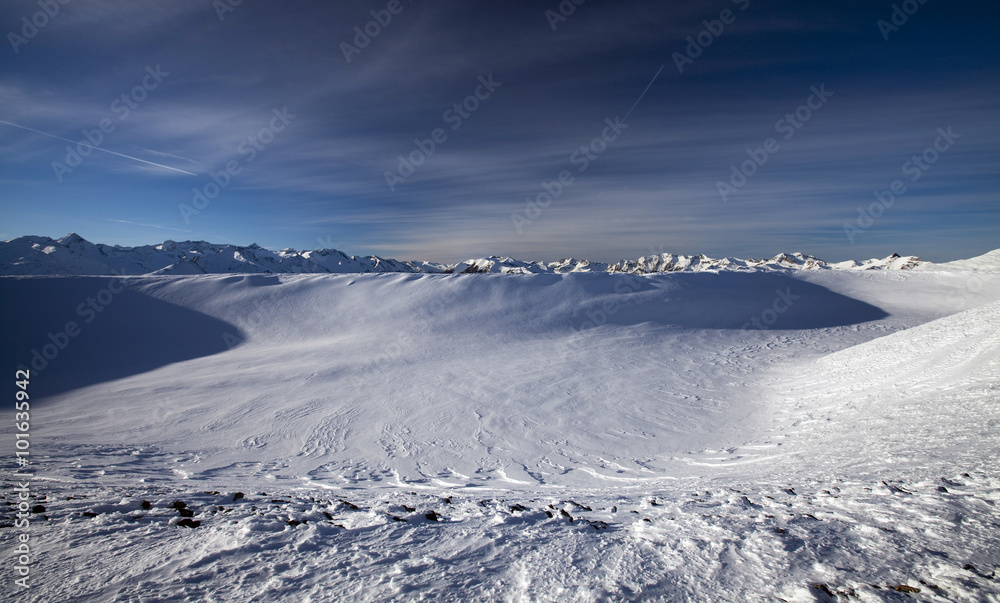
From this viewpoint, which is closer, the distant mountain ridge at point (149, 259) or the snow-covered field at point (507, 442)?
the snow-covered field at point (507, 442)

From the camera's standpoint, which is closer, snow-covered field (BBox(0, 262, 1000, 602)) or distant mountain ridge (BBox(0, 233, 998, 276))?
snow-covered field (BBox(0, 262, 1000, 602))

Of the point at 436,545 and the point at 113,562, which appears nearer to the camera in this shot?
the point at 113,562

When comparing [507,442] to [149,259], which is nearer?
[507,442]

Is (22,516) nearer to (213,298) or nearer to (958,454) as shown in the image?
(958,454)

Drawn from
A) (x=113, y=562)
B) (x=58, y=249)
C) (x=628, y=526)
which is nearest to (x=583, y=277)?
(x=628, y=526)

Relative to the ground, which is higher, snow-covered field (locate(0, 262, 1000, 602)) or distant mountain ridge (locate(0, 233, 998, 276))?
distant mountain ridge (locate(0, 233, 998, 276))

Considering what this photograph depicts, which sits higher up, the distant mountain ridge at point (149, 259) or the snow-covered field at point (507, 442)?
the distant mountain ridge at point (149, 259)

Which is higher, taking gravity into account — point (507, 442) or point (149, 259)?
point (149, 259)

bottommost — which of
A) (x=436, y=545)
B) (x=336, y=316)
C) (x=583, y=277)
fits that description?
(x=436, y=545)
